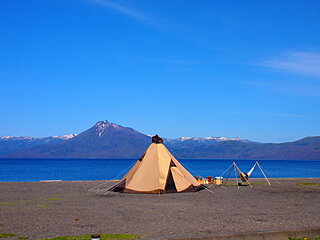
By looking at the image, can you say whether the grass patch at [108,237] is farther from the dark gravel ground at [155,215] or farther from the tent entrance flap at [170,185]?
the tent entrance flap at [170,185]

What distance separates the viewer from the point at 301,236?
8.80 metres

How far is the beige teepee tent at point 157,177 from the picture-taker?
21.8 metres

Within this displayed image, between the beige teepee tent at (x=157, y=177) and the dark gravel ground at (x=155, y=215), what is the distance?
1.77 metres

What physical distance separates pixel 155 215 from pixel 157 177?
26.9 feet

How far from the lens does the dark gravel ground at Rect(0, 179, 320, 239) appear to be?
1084 cm

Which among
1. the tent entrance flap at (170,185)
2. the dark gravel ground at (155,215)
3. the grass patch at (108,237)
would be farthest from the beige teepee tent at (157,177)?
the grass patch at (108,237)

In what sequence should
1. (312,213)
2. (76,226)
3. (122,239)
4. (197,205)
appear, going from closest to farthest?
1. (122,239)
2. (76,226)
3. (312,213)
4. (197,205)

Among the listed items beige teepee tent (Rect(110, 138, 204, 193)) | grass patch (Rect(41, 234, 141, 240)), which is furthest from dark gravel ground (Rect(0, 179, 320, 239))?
beige teepee tent (Rect(110, 138, 204, 193))

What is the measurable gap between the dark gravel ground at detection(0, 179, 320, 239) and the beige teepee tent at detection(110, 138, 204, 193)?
1.77m

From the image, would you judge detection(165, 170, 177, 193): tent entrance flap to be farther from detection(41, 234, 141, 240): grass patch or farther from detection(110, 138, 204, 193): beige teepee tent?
detection(41, 234, 141, 240): grass patch

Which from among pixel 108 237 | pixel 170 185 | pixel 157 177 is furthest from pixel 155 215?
pixel 170 185

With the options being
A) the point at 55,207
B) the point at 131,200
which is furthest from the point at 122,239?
the point at 131,200

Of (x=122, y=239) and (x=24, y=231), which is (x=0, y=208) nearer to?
(x=24, y=231)

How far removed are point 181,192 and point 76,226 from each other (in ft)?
36.2
